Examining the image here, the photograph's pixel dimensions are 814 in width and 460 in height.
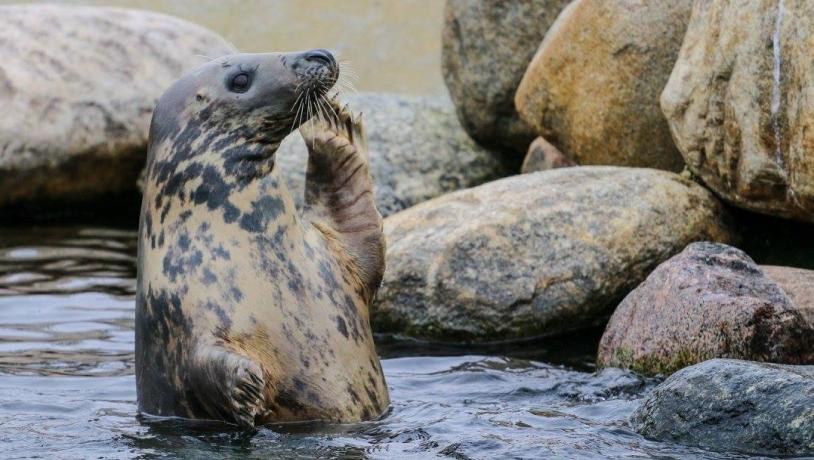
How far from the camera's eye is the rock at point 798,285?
26.5 ft

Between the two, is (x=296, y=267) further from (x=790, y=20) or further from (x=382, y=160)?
(x=382, y=160)

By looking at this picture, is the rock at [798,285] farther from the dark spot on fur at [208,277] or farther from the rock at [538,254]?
the dark spot on fur at [208,277]

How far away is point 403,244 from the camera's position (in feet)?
31.2

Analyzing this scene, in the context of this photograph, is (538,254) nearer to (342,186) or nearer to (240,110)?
(342,186)

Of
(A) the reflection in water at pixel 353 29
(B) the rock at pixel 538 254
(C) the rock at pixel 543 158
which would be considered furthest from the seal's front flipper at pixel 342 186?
(A) the reflection in water at pixel 353 29

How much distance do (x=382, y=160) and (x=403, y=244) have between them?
358cm

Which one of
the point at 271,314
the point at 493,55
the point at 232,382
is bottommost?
the point at 232,382

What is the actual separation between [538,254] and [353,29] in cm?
1094

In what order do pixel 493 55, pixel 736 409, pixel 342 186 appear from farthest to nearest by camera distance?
pixel 493 55 < pixel 342 186 < pixel 736 409

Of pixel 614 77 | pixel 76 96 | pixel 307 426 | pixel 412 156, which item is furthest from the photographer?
pixel 76 96

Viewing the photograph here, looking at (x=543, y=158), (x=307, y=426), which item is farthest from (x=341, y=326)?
(x=543, y=158)

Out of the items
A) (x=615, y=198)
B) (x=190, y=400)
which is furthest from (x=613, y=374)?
(x=190, y=400)

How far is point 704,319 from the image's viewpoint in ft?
25.5

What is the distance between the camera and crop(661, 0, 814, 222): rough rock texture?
8.29m
